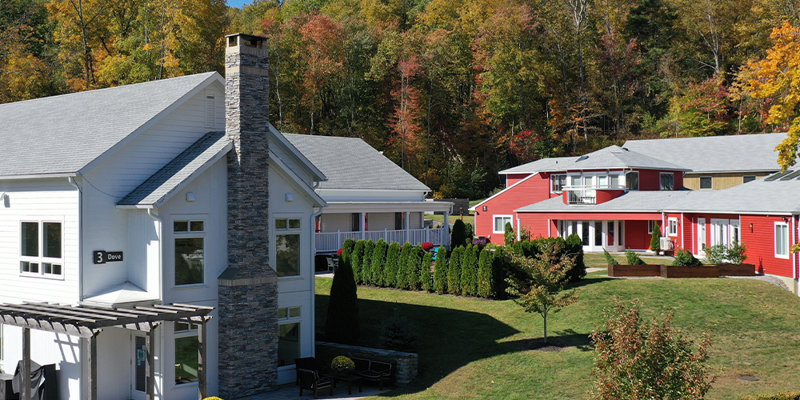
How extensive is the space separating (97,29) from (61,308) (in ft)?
160

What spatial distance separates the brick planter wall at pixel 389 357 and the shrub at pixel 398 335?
1.19 meters

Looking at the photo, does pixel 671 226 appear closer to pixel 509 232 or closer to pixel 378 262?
pixel 509 232

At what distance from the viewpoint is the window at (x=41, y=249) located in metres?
19.0

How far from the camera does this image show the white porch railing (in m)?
37.0

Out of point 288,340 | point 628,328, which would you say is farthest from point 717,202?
point 628,328

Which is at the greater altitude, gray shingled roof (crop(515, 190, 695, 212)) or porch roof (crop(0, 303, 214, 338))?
gray shingled roof (crop(515, 190, 695, 212))

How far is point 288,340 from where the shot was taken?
2095 centimetres

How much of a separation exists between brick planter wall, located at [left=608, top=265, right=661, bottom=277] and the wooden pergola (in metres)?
18.2

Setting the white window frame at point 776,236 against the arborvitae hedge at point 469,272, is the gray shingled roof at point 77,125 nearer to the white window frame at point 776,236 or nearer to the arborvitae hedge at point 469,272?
the arborvitae hedge at point 469,272

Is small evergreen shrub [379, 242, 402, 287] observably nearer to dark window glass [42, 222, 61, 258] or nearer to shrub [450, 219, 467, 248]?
shrub [450, 219, 467, 248]

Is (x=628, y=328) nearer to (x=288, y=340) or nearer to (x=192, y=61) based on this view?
(x=288, y=340)

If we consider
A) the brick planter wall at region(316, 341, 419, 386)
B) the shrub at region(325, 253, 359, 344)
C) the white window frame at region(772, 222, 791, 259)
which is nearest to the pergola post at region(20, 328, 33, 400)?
the brick planter wall at region(316, 341, 419, 386)

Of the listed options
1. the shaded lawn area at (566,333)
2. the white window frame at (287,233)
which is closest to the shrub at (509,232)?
the shaded lawn area at (566,333)

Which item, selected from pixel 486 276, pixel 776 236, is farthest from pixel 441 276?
pixel 776 236
